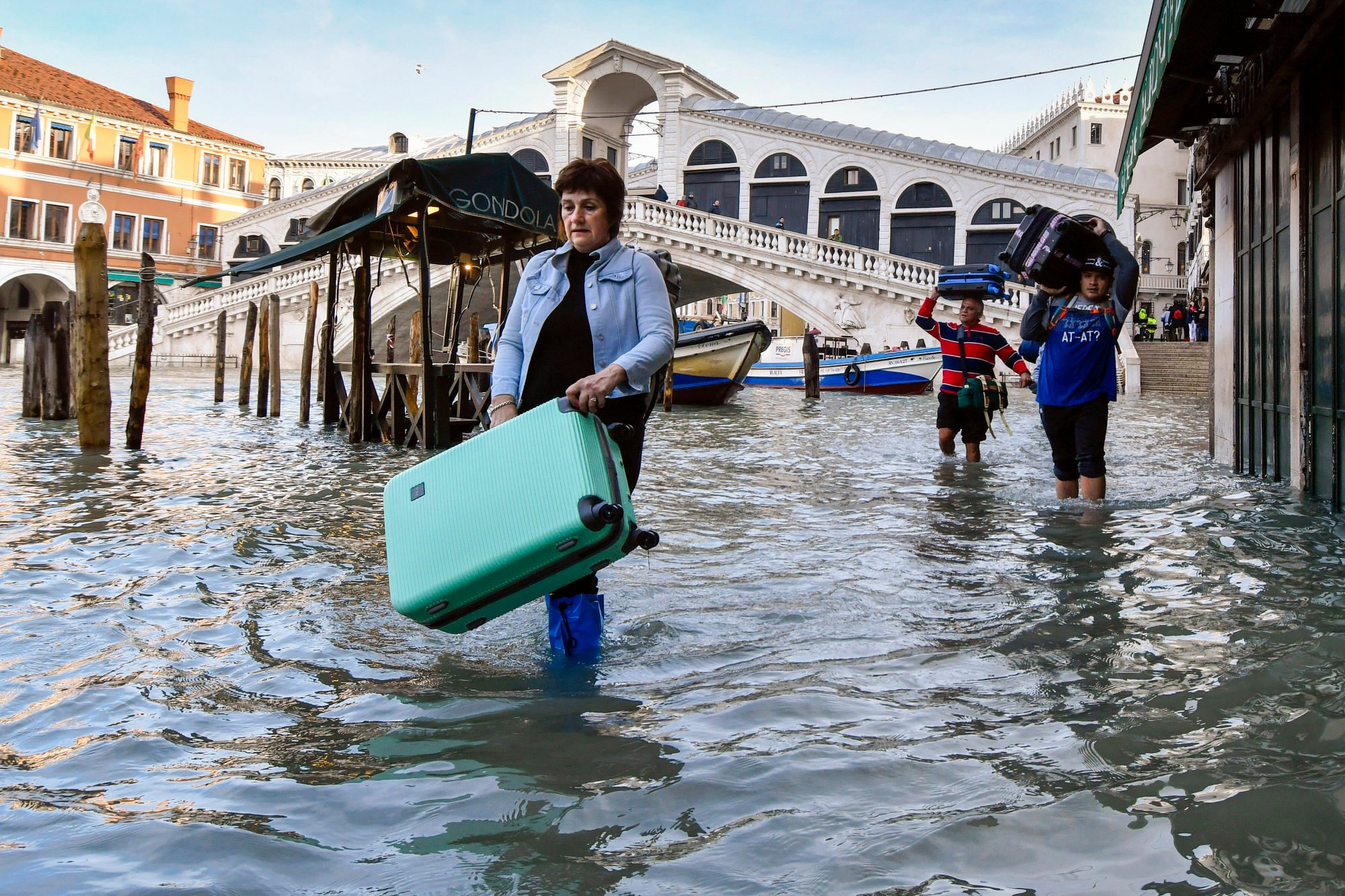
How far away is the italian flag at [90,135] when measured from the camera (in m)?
44.2

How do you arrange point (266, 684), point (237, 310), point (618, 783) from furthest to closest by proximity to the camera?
point (237, 310) < point (266, 684) < point (618, 783)

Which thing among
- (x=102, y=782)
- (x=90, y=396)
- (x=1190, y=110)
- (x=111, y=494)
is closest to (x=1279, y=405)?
(x=1190, y=110)

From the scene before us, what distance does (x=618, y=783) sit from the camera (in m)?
2.66

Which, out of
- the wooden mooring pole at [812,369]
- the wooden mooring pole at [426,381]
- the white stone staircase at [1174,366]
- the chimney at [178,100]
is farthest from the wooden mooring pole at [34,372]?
the chimney at [178,100]

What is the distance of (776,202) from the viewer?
40.7 m

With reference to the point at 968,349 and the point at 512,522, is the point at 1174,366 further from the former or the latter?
the point at 512,522

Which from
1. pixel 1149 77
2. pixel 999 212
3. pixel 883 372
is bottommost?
pixel 883 372

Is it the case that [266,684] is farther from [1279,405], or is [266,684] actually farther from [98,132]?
[98,132]

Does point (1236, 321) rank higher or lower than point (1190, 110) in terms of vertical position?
lower

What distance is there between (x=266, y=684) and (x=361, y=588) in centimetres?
139

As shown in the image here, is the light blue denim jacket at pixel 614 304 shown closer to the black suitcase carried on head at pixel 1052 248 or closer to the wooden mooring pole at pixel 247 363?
the black suitcase carried on head at pixel 1052 248

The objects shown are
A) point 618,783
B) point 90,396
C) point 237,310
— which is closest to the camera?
point 618,783

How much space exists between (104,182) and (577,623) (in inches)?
1904

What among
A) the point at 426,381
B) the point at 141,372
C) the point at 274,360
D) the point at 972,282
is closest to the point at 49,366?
the point at 274,360
